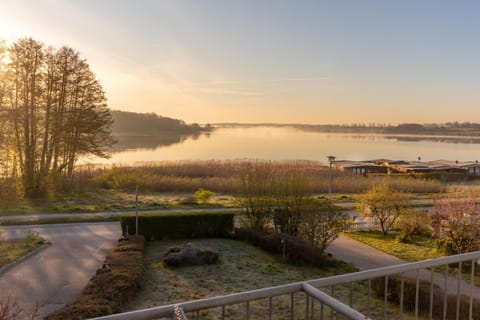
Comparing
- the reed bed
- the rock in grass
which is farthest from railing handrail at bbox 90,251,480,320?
the reed bed

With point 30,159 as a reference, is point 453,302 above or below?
below

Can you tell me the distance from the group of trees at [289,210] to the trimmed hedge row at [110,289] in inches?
207

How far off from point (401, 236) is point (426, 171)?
88.7ft

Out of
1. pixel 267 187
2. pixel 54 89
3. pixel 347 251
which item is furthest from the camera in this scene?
pixel 54 89

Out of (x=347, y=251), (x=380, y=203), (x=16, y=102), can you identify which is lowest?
(x=347, y=251)

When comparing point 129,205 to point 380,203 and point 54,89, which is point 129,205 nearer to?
point 54,89

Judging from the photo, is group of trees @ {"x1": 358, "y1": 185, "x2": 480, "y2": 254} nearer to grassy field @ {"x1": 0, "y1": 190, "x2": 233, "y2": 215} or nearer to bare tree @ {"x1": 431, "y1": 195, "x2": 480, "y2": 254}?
bare tree @ {"x1": 431, "y1": 195, "x2": 480, "y2": 254}

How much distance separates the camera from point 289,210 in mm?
14195

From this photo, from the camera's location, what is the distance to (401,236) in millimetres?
15086

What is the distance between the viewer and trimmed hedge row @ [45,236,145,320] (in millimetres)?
6539

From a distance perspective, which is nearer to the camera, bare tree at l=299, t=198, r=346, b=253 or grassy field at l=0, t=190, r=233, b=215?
bare tree at l=299, t=198, r=346, b=253

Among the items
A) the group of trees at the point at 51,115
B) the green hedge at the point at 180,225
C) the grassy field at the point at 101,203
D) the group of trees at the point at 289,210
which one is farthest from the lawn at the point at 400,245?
the group of trees at the point at 51,115

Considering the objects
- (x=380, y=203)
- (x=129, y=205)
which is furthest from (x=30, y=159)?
(x=380, y=203)

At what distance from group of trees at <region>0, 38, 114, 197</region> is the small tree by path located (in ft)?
56.7
